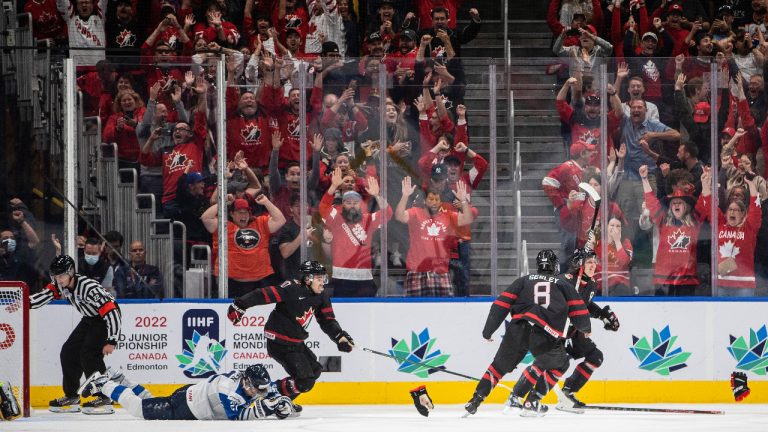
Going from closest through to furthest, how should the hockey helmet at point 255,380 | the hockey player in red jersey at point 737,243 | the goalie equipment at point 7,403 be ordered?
the hockey helmet at point 255,380
the goalie equipment at point 7,403
the hockey player in red jersey at point 737,243

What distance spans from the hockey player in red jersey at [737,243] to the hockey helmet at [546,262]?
5.70 ft

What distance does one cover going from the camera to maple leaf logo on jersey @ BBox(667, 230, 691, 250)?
11.6m

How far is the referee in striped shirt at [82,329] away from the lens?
10844mm

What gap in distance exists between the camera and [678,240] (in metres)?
11.6

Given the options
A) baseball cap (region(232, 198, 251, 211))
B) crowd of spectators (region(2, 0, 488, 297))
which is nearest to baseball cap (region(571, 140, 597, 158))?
crowd of spectators (region(2, 0, 488, 297))

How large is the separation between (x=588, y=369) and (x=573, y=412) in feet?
1.15

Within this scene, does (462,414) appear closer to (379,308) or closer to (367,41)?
(379,308)

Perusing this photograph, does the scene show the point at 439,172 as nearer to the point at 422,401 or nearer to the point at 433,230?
the point at 433,230

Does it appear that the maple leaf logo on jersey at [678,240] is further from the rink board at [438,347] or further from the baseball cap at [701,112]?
the baseball cap at [701,112]

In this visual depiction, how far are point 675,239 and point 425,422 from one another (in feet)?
9.35

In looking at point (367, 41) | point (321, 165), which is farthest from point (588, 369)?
point (367, 41)

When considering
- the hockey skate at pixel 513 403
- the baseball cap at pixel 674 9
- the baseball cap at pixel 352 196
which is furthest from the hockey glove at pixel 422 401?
the baseball cap at pixel 674 9

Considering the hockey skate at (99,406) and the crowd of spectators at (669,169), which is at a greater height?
the crowd of spectators at (669,169)

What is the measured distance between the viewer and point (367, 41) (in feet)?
43.2
